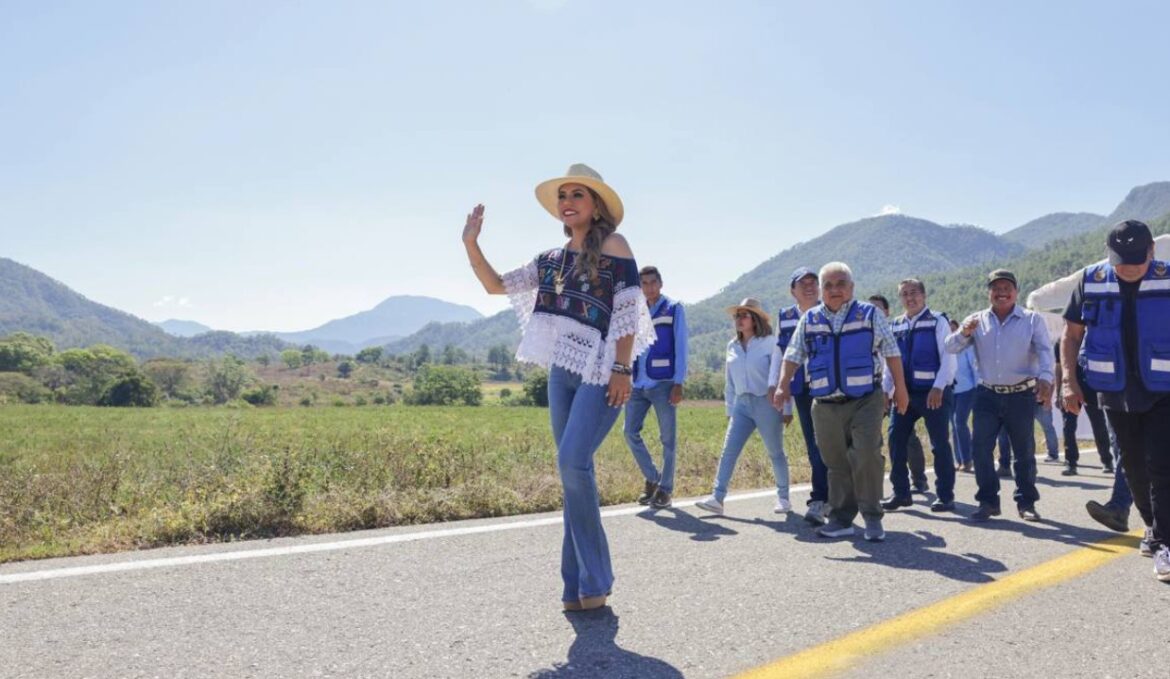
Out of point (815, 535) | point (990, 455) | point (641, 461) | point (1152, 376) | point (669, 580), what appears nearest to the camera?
point (669, 580)

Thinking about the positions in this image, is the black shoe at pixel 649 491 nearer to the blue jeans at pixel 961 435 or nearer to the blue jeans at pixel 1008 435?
the blue jeans at pixel 1008 435

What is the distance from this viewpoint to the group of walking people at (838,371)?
3.84m

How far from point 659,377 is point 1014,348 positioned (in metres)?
2.97

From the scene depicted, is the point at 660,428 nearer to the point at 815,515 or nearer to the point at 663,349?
the point at 663,349

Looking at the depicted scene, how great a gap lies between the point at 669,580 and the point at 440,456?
12.8 feet

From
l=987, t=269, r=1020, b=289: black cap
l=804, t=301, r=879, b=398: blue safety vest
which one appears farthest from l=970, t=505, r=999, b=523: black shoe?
l=987, t=269, r=1020, b=289: black cap

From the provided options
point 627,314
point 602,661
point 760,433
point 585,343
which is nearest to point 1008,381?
point 760,433

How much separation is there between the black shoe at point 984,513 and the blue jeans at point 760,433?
4.79 ft

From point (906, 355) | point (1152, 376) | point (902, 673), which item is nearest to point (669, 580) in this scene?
point (902, 673)

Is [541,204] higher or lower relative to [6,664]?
higher

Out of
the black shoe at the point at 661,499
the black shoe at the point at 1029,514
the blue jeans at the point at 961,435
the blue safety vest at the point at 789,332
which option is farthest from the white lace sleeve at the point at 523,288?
the blue jeans at the point at 961,435

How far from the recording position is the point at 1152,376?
4.60m

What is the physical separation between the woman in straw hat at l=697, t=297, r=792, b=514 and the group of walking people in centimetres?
2

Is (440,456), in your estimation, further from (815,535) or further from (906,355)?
(906,355)
